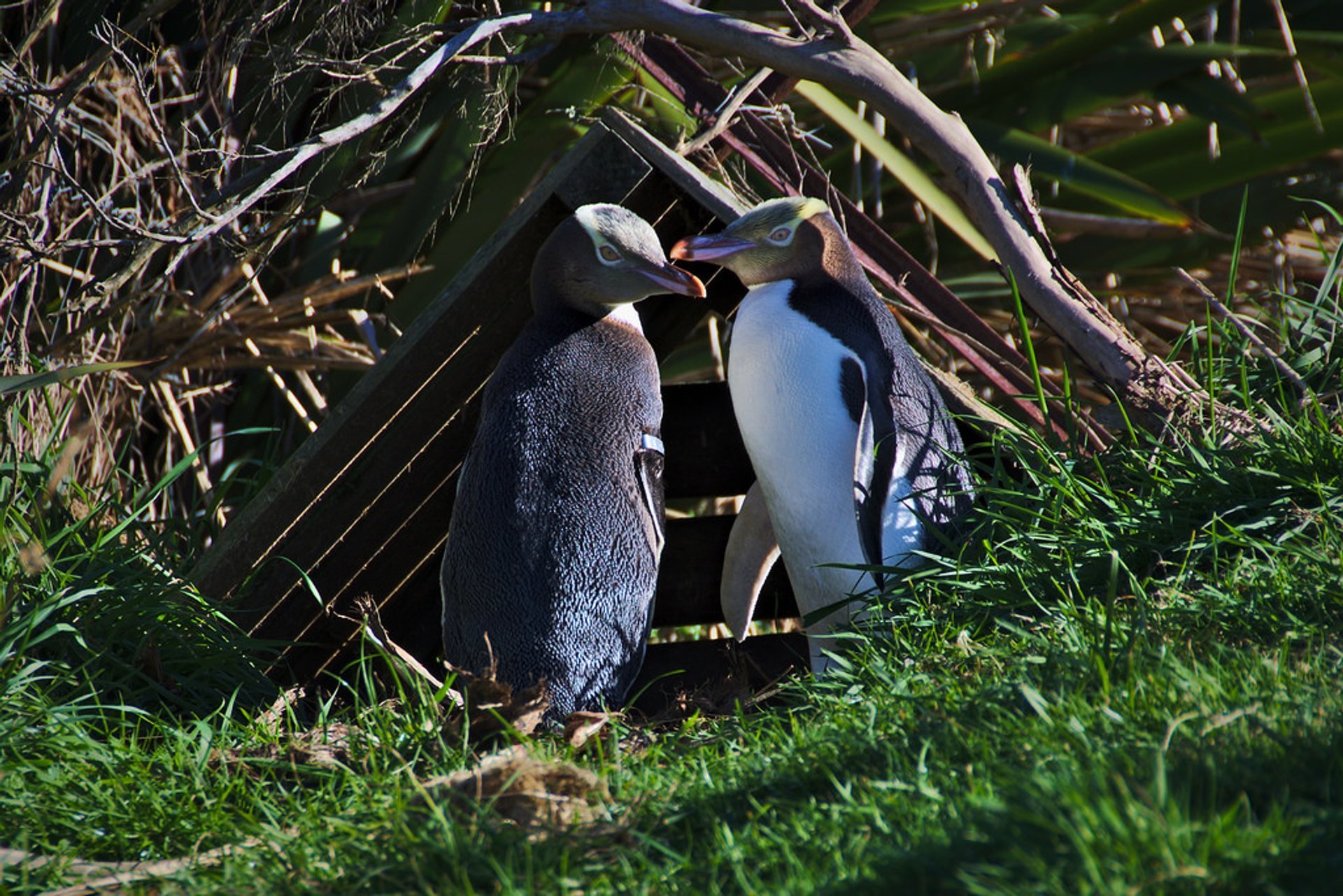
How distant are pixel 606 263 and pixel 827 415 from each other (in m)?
0.51

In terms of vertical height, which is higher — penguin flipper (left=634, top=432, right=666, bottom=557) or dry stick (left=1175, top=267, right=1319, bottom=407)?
dry stick (left=1175, top=267, right=1319, bottom=407)

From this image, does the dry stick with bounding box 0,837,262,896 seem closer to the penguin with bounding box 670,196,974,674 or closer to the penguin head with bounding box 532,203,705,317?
the penguin with bounding box 670,196,974,674

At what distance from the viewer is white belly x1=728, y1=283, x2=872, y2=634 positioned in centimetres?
226

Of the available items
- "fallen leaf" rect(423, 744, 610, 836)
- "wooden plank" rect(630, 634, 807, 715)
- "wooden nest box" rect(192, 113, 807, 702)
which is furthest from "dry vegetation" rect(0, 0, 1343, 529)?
"fallen leaf" rect(423, 744, 610, 836)

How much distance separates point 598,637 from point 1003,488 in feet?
2.46

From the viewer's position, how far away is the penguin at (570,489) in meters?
2.13

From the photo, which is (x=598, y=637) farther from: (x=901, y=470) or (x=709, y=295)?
(x=709, y=295)

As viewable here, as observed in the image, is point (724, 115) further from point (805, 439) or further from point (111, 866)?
point (111, 866)

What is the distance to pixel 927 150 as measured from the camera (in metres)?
2.48

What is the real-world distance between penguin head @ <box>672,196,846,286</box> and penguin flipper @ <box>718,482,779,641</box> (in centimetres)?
45

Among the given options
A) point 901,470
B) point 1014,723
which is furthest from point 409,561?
point 1014,723

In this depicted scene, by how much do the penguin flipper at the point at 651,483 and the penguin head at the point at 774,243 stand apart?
38 centimetres

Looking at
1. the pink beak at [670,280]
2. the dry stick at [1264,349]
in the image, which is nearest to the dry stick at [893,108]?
the dry stick at [1264,349]

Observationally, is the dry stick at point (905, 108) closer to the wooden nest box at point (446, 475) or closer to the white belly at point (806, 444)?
the wooden nest box at point (446, 475)
